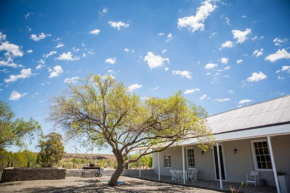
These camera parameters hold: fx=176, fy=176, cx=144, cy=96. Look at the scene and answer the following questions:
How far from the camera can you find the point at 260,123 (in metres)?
9.62

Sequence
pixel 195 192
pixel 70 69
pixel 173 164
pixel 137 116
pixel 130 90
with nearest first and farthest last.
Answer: pixel 195 192
pixel 137 116
pixel 130 90
pixel 70 69
pixel 173 164

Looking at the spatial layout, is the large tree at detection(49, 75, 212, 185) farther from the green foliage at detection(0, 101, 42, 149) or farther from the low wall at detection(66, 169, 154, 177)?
the low wall at detection(66, 169, 154, 177)

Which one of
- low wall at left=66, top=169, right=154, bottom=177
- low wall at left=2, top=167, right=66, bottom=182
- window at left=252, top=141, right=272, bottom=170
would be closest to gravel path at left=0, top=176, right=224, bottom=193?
low wall at left=2, top=167, right=66, bottom=182

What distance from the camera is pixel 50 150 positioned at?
769 inches

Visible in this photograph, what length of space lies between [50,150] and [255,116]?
65.4ft

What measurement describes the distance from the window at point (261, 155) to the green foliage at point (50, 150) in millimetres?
19036

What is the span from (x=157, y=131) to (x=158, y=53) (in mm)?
4884

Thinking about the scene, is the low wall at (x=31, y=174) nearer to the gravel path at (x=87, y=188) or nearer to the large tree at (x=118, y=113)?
the gravel path at (x=87, y=188)

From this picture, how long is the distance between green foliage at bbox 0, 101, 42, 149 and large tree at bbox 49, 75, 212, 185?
15.3ft

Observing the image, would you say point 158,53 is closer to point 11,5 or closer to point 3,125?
point 11,5

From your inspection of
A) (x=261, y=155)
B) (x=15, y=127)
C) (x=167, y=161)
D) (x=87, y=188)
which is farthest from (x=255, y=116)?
(x=15, y=127)

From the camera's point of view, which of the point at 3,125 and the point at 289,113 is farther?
the point at 3,125

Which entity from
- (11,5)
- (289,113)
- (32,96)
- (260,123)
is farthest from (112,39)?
(289,113)

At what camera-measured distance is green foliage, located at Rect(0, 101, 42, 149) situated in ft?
38.4
